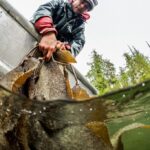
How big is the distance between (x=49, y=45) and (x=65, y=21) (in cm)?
71

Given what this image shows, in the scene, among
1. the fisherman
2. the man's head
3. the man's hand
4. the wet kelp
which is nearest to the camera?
the wet kelp

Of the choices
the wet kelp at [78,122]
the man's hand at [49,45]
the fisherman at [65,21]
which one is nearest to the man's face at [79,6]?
the fisherman at [65,21]

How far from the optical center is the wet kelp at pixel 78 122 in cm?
182

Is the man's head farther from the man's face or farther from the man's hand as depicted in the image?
the man's hand

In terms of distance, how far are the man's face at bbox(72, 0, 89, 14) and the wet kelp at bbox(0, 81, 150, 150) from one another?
205 cm

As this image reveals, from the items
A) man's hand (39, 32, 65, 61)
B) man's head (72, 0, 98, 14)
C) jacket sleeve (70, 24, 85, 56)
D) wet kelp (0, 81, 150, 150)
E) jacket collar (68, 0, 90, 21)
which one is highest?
wet kelp (0, 81, 150, 150)

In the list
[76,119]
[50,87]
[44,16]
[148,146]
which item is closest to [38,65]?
[50,87]

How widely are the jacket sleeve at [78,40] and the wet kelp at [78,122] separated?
1.94 metres

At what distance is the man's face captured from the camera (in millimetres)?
3949

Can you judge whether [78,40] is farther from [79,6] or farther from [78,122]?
[78,122]

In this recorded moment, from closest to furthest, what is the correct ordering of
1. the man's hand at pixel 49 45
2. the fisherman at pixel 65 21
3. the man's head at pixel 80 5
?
1. the man's hand at pixel 49 45
2. the fisherman at pixel 65 21
3. the man's head at pixel 80 5

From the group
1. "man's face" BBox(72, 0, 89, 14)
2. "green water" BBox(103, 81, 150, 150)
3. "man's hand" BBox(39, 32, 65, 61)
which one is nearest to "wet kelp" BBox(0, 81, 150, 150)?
"green water" BBox(103, 81, 150, 150)

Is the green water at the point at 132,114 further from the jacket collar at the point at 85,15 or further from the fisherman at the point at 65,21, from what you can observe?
the jacket collar at the point at 85,15

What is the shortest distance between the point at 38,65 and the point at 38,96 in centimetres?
35
